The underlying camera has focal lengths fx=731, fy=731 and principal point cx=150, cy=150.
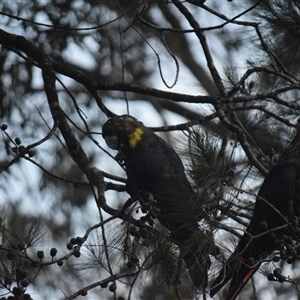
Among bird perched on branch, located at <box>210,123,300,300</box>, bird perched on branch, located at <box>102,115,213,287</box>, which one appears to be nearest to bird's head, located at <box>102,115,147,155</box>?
bird perched on branch, located at <box>102,115,213,287</box>

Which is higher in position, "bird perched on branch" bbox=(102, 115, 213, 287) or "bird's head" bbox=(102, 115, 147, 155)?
"bird's head" bbox=(102, 115, 147, 155)

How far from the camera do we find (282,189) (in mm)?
3527

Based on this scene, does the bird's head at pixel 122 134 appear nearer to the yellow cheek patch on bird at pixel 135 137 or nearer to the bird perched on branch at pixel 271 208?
the yellow cheek patch on bird at pixel 135 137

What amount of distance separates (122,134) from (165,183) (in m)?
1.14

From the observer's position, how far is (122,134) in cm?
418

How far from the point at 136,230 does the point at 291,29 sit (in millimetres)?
1778

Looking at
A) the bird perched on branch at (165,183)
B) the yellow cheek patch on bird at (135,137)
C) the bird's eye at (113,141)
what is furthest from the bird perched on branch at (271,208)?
the bird's eye at (113,141)

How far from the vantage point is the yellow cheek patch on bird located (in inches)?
161

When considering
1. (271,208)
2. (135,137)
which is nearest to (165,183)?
(271,208)

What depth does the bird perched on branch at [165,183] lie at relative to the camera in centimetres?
273

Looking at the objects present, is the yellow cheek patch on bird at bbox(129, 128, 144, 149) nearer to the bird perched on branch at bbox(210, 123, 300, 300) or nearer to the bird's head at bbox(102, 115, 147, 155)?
the bird's head at bbox(102, 115, 147, 155)

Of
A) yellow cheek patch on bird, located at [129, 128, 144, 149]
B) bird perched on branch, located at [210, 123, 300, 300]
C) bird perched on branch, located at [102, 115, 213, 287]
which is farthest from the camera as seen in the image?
yellow cheek patch on bird, located at [129, 128, 144, 149]

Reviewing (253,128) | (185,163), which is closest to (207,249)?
(185,163)

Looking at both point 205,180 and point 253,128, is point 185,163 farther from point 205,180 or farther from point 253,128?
point 253,128
